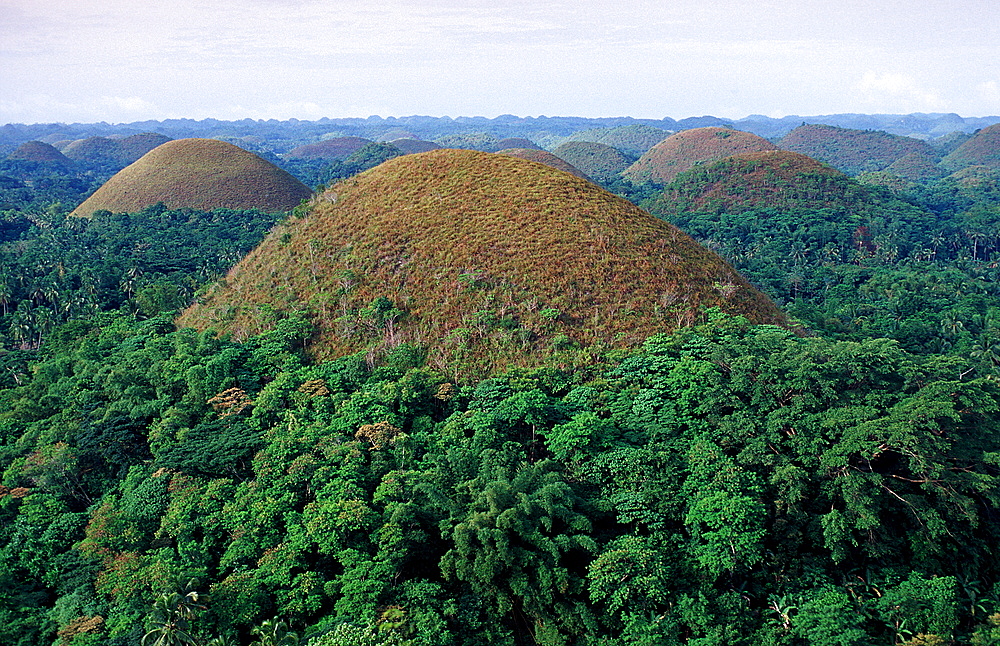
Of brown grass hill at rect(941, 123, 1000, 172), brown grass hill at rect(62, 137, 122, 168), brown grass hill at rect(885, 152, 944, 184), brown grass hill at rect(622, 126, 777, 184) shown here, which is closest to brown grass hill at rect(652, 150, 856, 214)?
brown grass hill at rect(622, 126, 777, 184)

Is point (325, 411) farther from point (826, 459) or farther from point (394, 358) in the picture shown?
point (826, 459)

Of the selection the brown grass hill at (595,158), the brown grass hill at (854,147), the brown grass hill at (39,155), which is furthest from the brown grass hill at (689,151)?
the brown grass hill at (39,155)

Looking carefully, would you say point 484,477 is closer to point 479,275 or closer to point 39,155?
point 479,275

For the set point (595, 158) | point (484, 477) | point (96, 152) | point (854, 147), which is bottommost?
point (484, 477)

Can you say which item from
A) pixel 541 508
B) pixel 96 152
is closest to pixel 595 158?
pixel 96 152

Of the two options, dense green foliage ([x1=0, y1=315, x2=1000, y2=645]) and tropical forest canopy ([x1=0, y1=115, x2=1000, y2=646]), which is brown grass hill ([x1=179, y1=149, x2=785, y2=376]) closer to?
tropical forest canopy ([x1=0, y1=115, x2=1000, y2=646])

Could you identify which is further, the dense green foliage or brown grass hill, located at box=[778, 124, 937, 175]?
brown grass hill, located at box=[778, 124, 937, 175]
